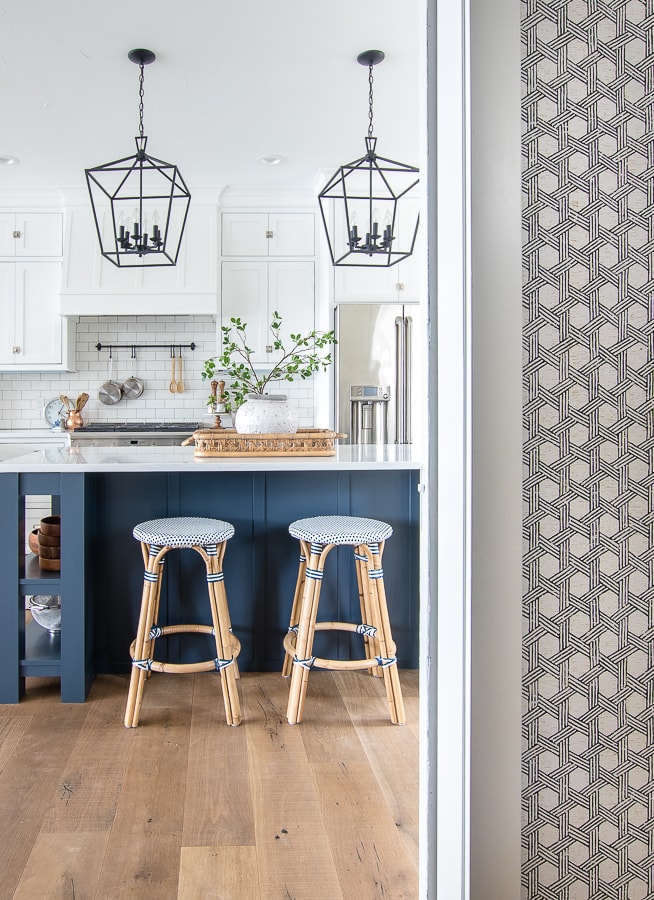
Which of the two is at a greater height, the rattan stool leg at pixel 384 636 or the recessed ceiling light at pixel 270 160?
the recessed ceiling light at pixel 270 160

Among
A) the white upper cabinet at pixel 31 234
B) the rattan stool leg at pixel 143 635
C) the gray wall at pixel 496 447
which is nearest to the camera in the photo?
the gray wall at pixel 496 447

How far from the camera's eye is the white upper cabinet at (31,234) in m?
4.81

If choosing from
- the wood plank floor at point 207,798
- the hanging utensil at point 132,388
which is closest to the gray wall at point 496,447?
the wood plank floor at point 207,798

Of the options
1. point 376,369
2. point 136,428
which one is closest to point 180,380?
point 136,428

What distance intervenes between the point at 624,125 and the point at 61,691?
7.99ft

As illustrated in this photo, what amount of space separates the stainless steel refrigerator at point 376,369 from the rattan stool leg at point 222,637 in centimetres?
226

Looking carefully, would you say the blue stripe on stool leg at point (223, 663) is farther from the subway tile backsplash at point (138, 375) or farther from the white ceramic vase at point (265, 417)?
the subway tile backsplash at point (138, 375)

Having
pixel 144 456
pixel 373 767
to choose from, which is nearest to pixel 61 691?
pixel 144 456

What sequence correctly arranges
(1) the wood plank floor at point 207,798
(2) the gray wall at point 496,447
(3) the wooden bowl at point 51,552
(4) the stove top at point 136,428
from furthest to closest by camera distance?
(4) the stove top at point 136,428 < (3) the wooden bowl at point 51,552 < (1) the wood plank floor at point 207,798 < (2) the gray wall at point 496,447

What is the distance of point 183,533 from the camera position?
7.60 feet

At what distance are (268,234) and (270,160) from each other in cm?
60

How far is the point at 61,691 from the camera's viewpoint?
8.18 ft

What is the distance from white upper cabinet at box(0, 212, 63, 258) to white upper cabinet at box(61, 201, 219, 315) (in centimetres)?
12

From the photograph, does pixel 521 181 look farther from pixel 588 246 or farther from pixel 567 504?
pixel 567 504
